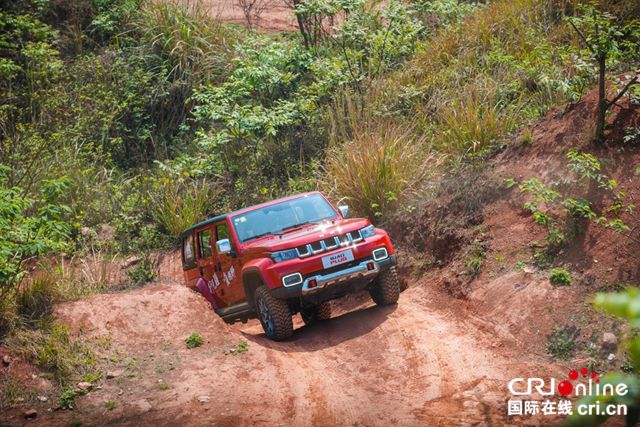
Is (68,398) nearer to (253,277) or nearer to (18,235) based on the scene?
(18,235)

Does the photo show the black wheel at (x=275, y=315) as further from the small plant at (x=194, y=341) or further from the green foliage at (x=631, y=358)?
the green foliage at (x=631, y=358)

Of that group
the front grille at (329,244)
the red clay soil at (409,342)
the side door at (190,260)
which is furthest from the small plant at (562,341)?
the side door at (190,260)

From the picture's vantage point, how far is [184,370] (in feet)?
24.4

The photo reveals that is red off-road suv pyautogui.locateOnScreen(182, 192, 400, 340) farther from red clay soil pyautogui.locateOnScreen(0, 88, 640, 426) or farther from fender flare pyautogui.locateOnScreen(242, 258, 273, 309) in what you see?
red clay soil pyautogui.locateOnScreen(0, 88, 640, 426)

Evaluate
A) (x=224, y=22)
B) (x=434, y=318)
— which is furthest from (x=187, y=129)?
(x=434, y=318)

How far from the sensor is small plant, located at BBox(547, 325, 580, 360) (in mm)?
6934

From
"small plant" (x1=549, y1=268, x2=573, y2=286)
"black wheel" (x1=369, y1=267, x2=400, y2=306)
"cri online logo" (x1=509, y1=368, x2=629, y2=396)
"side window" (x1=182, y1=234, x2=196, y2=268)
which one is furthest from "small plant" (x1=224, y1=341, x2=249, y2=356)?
"small plant" (x1=549, y1=268, x2=573, y2=286)

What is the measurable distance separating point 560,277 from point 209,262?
4557 millimetres

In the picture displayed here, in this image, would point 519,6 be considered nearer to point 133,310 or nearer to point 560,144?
point 560,144

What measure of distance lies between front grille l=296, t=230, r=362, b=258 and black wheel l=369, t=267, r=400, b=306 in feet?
2.28

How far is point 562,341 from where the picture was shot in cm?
705

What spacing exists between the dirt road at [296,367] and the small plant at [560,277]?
863 millimetres

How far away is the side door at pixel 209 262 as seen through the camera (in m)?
9.81

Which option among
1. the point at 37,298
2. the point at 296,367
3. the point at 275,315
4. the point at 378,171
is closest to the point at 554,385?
the point at 296,367
